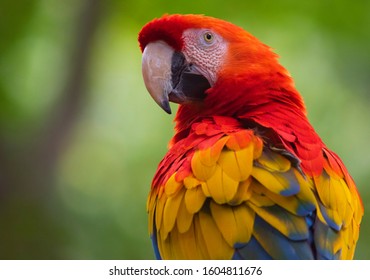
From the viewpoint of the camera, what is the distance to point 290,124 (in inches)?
60.4

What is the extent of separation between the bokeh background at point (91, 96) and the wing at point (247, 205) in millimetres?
894

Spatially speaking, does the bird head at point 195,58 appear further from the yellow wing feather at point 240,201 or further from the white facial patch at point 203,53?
the yellow wing feather at point 240,201

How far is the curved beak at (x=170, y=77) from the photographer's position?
1.67 m

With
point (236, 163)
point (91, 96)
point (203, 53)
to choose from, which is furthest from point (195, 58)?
point (91, 96)

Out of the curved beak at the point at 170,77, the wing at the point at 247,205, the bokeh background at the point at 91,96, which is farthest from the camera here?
the bokeh background at the point at 91,96

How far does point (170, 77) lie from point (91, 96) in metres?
0.94

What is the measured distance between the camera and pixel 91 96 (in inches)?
101

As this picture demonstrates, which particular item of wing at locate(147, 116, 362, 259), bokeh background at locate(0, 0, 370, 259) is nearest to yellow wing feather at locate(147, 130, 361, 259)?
wing at locate(147, 116, 362, 259)

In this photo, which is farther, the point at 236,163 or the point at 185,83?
the point at 185,83

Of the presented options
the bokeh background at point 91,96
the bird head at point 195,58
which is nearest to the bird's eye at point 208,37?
the bird head at point 195,58

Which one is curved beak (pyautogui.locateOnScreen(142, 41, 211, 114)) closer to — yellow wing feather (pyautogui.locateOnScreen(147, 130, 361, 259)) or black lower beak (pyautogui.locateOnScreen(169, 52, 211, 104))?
black lower beak (pyautogui.locateOnScreen(169, 52, 211, 104))

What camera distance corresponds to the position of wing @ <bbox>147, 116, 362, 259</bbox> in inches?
52.5

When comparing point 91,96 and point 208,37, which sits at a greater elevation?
point 208,37

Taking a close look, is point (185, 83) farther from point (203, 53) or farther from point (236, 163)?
point (236, 163)
